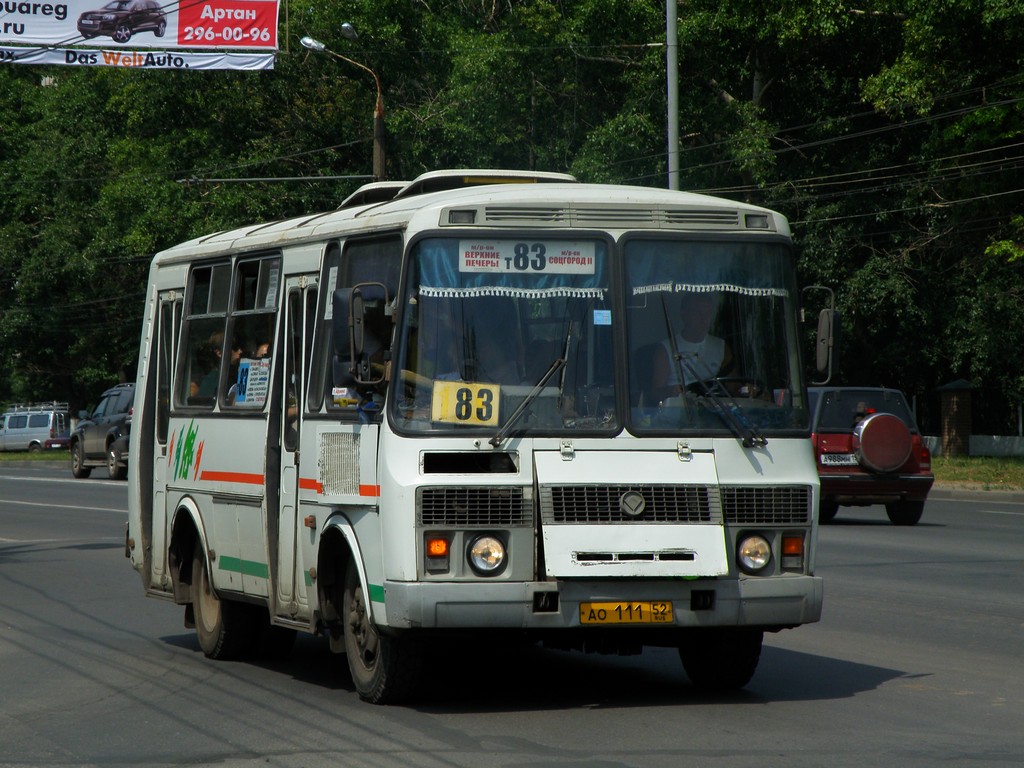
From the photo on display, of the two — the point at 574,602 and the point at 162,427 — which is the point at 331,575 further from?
the point at 162,427

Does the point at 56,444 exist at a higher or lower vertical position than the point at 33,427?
lower

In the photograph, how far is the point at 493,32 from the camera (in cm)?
4484

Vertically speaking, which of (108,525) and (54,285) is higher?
(54,285)

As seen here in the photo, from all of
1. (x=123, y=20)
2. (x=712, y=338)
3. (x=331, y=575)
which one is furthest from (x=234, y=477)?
(x=123, y=20)

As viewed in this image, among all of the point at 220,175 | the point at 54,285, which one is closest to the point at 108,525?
the point at 220,175

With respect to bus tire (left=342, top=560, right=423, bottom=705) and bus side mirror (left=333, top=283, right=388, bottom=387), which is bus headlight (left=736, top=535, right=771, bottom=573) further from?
bus side mirror (left=333, top=283, right=388, bottom=387)

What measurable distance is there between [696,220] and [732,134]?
29.8 metres

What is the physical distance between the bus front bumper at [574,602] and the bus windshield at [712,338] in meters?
0.79

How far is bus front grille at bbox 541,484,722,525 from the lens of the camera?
7.86 metres

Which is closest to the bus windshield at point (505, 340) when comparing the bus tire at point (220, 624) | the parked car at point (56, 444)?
the bus tire at point (220, 624)

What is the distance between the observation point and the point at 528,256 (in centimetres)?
823

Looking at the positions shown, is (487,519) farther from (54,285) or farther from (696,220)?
(54,285)

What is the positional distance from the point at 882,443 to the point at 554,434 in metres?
13.1

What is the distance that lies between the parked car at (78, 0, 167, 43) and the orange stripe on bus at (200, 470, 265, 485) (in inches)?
950
